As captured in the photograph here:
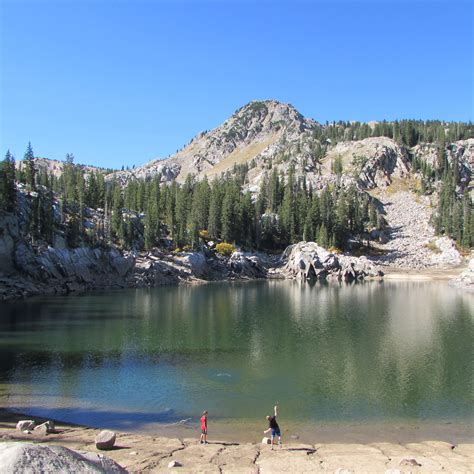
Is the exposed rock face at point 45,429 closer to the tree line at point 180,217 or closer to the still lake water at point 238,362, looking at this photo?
the still lake water at point 238,362

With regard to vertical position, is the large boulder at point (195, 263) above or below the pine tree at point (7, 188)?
below

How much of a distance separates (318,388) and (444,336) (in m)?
29.4

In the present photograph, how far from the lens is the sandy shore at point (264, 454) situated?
22844mm

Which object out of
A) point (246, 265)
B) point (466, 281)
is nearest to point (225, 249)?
point (246, 265)

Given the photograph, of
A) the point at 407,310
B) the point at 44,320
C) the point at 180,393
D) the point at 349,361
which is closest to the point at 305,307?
the point at 407,310

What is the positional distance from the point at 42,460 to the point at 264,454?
57.2 ft

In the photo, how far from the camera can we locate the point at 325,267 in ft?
534

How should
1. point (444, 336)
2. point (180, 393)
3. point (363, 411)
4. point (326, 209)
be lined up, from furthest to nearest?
1. point (326, 209)
2. point (444, 336)
3. point (180, 393)
4. point (363, 411)

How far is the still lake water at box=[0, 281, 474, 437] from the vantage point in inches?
1401

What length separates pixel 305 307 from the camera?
3553 inches

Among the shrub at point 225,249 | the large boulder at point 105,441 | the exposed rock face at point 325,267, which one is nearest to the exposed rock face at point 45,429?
the large boulder at point 105,441

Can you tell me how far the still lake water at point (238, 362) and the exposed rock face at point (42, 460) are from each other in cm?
2242

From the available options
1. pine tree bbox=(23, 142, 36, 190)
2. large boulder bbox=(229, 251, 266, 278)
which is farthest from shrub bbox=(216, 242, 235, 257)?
pine tree bbox=(23, 142, 36, 190)

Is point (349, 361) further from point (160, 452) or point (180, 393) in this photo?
point (160, 452)
